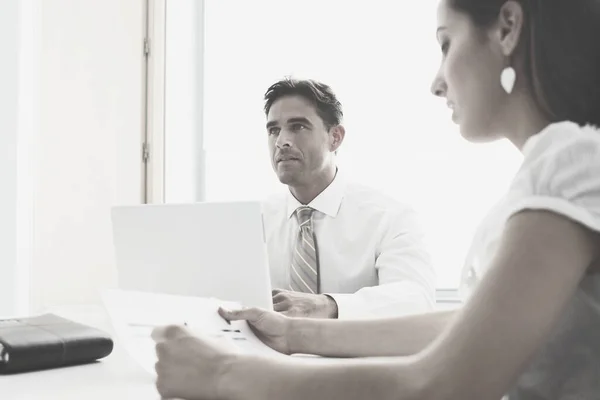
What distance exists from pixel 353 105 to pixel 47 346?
86.6 inches

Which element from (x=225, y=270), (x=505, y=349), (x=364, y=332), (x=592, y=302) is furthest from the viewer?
(x=225, y=270)

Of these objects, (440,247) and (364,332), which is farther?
(440,247)

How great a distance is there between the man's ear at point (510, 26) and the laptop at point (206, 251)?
0.63 meters

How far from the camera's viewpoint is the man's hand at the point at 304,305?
1472mm

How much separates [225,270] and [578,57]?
79 centimetres

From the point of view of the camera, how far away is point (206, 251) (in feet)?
4.11

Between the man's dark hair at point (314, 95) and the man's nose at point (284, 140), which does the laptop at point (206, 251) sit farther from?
the man's dark hair at point (314, 95)

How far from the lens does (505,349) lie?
1.90 feet

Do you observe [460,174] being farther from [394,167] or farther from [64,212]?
[64,212]

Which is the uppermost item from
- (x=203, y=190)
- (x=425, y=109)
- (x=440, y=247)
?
(x=425, y=109)

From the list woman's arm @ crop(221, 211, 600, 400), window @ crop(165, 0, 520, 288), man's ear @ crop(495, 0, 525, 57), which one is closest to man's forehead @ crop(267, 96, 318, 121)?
window @ crop(165, 0, 520, 288)

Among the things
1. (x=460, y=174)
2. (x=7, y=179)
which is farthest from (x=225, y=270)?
(x=460, y=174)

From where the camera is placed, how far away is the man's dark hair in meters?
2.33

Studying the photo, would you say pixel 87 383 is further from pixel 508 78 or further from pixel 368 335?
pixel 508 78
